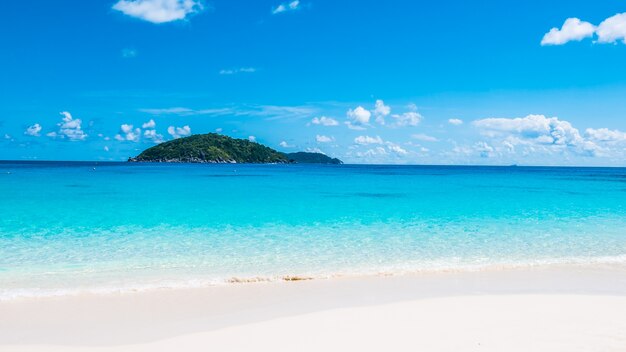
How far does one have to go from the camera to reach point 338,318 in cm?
770

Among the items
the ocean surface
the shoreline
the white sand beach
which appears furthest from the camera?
the ocean surface

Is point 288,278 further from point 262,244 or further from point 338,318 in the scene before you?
point 262,244

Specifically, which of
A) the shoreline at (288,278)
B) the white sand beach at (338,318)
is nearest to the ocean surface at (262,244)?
the shoreline at (288,278)

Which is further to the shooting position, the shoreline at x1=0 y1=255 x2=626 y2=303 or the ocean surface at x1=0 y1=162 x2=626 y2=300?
the ocean surface at x1=0 y1=162 x2=626 y2=300

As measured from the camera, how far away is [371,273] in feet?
37.0

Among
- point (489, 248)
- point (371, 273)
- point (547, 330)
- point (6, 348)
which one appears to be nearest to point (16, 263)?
point (6, 348)

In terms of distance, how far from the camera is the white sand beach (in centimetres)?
660

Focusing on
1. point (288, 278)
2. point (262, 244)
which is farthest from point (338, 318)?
point (262, 244)

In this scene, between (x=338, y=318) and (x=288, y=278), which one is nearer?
(x=338, y=318)

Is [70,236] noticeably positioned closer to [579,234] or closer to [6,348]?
[6,348]

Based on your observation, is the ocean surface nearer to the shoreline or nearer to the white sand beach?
the shoreline

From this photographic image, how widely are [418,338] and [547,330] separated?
2.10m

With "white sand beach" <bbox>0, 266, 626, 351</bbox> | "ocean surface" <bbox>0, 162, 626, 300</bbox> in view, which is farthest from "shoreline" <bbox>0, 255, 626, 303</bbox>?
"white sand beach" <bbox>0, 266, 626, 351</bbox>

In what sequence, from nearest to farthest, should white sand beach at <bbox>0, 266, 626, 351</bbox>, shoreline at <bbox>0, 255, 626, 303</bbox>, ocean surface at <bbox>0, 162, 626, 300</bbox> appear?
white sand beach at <bbox>0, 266, 626, 351</bbox>, shoreline at <bbox>0, 255, 626, 303</bbox>, ocean surface at <bbox>0, 162, 626, 300</bbox>
